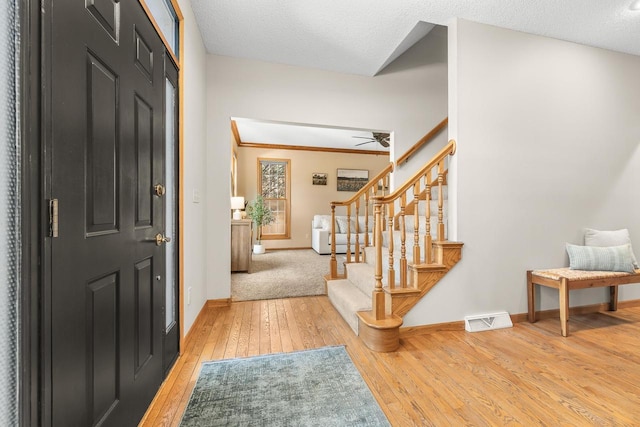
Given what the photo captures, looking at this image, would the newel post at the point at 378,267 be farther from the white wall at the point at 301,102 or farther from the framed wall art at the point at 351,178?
the framed wall art at the point at 351,178

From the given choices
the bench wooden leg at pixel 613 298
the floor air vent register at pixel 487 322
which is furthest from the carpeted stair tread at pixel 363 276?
the bench wooden leg at pixel 613 298

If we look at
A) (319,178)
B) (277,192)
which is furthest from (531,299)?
(277,192)

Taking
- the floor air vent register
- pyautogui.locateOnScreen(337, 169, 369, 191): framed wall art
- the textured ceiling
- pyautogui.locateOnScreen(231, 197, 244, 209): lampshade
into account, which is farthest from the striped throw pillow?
pyautogui.locateOnScreen(337, 169, 369, 191): framed wall art

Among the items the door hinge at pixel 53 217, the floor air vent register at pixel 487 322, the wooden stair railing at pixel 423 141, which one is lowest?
the floor air vent register at pixel 487 322

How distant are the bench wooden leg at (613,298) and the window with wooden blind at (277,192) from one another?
569 centimetres

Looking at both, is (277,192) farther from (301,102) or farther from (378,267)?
Result: (378,267)

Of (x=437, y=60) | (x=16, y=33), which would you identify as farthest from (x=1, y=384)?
(x=437, y=60)

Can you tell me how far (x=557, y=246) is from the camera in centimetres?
264

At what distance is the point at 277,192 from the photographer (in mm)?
7105

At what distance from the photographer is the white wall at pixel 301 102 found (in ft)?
9.44

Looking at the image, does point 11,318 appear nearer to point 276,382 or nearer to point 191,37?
point 276,382

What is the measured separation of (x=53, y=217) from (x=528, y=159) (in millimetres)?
3273

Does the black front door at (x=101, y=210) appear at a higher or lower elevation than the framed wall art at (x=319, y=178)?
lower

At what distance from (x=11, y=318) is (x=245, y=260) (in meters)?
3.73
